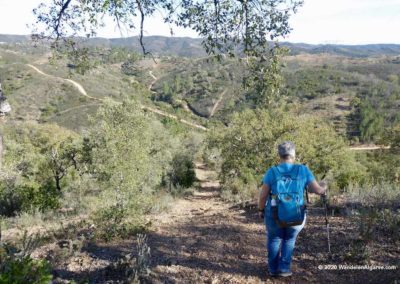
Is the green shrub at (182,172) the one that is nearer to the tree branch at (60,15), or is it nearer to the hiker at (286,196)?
the tree branch at (60,15)

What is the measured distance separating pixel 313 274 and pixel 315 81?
80626 mm

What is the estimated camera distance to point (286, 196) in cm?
430

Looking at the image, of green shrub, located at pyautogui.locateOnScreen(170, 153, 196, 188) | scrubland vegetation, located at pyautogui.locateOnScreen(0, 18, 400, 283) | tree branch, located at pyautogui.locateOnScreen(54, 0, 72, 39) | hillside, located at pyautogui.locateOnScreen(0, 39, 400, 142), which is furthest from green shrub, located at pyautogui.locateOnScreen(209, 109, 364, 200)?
hillside, located at pyautogui.locateOnScreen(0, 39, 400, 142)

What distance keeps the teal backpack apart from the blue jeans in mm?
167

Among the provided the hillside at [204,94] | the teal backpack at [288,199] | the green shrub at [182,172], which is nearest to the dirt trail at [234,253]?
the teal backpack at [288,199]

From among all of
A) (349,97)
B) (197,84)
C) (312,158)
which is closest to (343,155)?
(312,158)

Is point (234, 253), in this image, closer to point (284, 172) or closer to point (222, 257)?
point (222, 257)

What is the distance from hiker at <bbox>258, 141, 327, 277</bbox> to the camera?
4.30 meters

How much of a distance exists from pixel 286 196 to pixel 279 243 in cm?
70

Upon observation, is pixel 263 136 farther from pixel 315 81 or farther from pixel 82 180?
pixel 315 81

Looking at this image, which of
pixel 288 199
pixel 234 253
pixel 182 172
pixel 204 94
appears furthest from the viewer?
pixel 204 94

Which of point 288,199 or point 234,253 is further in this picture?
point 234,253

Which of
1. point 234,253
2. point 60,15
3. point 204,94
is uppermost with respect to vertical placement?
point 60,15

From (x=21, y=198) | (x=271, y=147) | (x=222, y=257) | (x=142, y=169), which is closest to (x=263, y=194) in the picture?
(x=222, y=257)
